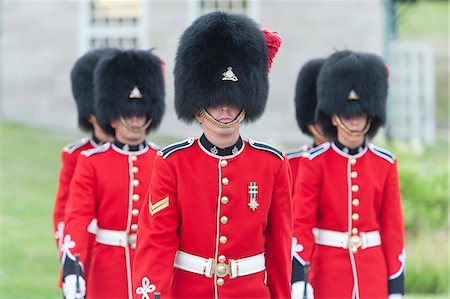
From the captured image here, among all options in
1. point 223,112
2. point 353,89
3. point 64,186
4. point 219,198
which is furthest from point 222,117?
point 64,186

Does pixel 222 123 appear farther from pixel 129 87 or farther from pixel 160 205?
pixel 129 87

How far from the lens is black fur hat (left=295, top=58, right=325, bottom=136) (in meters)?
5.64

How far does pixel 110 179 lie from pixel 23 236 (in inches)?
221

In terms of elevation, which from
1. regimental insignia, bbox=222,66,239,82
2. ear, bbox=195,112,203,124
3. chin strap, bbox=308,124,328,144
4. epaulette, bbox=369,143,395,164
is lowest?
epaulette, bbox=369,143,395,164

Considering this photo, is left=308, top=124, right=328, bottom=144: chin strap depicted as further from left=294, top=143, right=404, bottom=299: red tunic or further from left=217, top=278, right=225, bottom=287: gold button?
left=217, top=278, right=225, bottom=287: gold button

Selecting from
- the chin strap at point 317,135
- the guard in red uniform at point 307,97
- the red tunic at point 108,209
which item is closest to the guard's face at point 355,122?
the chin strap at point 317,135

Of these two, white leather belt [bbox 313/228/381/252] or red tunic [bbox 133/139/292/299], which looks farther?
white leather belt [bbox 313/228/381/252]

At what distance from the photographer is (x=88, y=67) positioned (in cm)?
569

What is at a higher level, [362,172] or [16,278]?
[362,172]

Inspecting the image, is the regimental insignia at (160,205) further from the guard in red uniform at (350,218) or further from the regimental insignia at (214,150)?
the guard in red uniform at (350,218)

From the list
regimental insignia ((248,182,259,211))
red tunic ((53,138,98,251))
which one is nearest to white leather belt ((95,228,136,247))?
red tunic ((53,138,98,251))

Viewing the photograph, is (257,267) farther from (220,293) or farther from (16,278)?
(16,278)

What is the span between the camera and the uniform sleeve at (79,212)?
14.4 feet

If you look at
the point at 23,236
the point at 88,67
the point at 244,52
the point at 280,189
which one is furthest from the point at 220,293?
the point at 23,236
